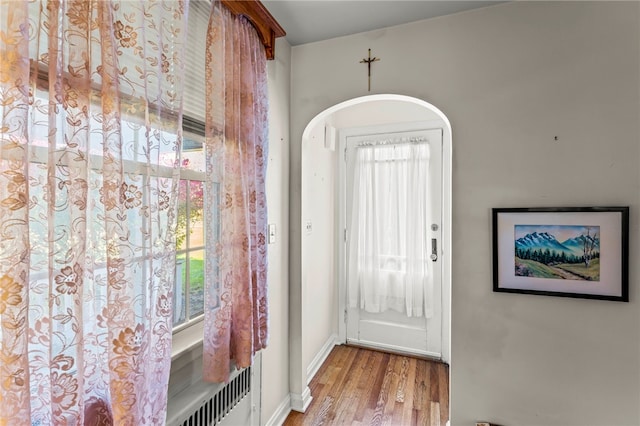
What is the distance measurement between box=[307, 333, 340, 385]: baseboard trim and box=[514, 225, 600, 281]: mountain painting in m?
1.81

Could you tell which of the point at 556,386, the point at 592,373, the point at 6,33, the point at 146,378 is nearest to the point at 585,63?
the point at 592,373

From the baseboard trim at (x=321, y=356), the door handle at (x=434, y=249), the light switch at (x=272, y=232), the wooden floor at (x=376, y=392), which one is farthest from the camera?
the door handle at (x=434, y=249)

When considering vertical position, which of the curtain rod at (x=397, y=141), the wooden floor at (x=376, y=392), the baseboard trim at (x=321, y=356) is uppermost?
the curtain rod at (x=397, y=141)

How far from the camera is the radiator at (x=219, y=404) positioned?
1239 mm

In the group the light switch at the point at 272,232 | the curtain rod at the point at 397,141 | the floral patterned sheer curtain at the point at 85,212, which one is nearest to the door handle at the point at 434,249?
the curtain rod at the point at 397,141

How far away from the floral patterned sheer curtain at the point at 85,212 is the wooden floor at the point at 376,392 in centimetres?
155

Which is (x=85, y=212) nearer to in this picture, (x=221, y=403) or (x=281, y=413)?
(x=221, y=403)

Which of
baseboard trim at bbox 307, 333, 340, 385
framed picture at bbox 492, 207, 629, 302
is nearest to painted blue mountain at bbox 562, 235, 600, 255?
framed picture at bbox 492, 207, 629, 302

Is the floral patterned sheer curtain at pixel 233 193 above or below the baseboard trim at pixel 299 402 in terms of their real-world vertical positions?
above

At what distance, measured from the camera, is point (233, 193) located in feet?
4.58

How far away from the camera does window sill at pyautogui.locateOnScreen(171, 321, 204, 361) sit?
1.27m

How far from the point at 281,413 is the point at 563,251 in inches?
78.8

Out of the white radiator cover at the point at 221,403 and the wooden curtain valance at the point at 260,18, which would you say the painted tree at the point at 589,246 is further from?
the wooden curtain valance at the point at 260,18

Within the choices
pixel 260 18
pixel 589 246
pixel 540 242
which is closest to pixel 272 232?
pixel 260 18
